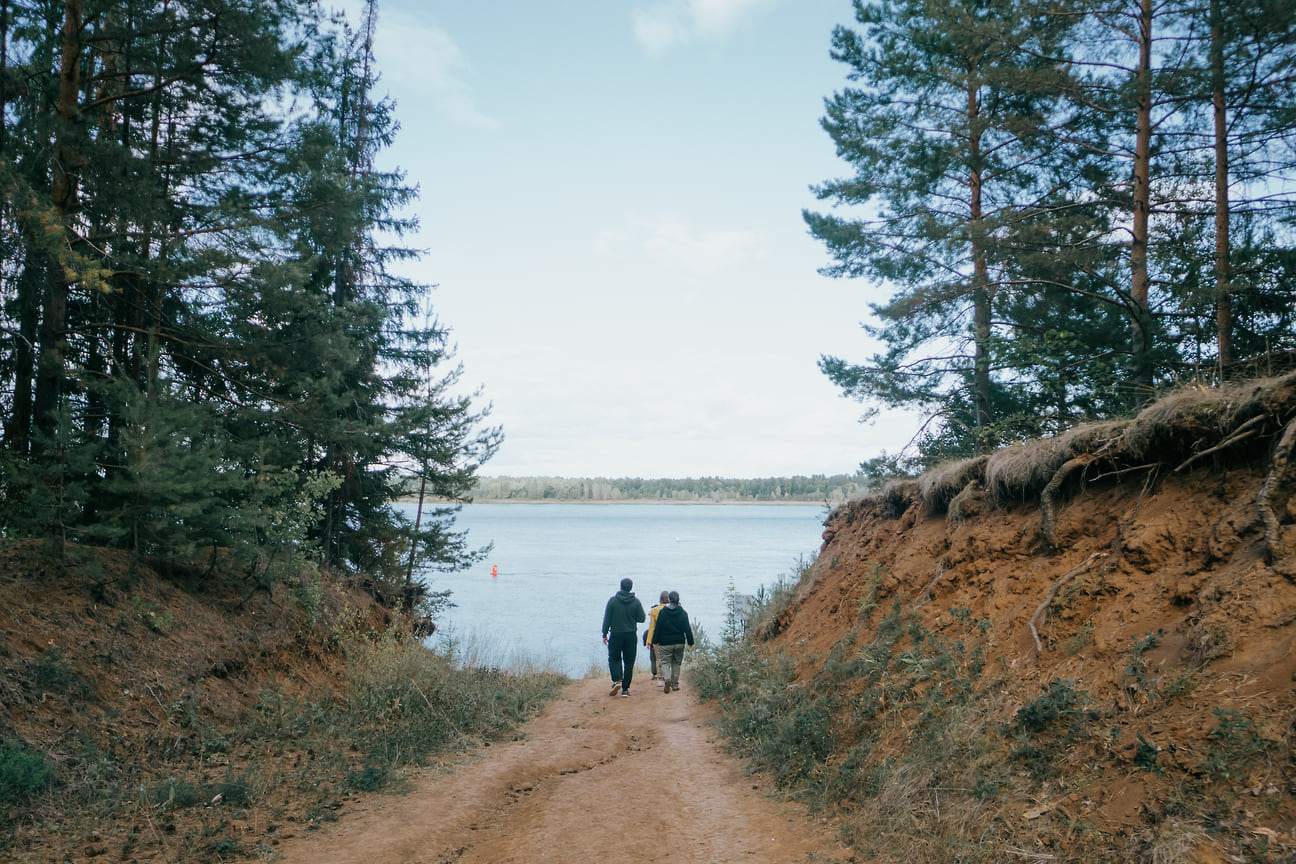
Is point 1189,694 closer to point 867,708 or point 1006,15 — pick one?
point 867,708

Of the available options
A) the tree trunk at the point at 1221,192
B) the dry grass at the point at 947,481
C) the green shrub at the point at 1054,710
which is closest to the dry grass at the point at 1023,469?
the dry grass at the point at 947,481

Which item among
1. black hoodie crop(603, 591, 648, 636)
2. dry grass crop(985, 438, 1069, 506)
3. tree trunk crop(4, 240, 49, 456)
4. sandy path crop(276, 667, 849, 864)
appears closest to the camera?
sandy path crop(276, 667, 849, 864)

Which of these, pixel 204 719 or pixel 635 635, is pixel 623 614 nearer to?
pixel 635 635

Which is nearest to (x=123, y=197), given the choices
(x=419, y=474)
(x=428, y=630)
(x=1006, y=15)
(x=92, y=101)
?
(x=92, y=101)

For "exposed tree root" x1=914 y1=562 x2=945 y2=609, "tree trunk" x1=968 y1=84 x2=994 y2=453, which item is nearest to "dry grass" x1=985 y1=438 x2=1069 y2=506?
"exposed tree root" x1=914 y1=562 x2=945 y2=609

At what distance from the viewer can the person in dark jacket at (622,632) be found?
13.8 metres

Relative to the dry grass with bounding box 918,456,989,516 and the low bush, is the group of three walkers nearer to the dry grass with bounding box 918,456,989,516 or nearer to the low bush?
the dry grass with bounding box 918,456,989,516

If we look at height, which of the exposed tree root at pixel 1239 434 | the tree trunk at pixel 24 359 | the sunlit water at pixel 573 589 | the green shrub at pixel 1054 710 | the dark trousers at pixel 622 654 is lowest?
the sunlit water at pixel 573 589

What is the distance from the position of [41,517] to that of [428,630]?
943 centimetres

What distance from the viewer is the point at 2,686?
6.83 meters

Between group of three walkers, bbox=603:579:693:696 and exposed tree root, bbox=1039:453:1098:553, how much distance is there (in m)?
7.52

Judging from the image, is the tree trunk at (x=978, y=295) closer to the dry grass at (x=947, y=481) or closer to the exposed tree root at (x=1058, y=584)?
the dry grass at (x=947, y=481)

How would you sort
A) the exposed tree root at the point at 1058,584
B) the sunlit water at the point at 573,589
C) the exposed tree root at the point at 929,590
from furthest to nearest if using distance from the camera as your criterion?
the sunlit water at the point at 573,589 → the exposed tree root at the point at 929,590 → the exposed tree root at the point at 1058,584

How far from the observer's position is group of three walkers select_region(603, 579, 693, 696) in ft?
45.4
